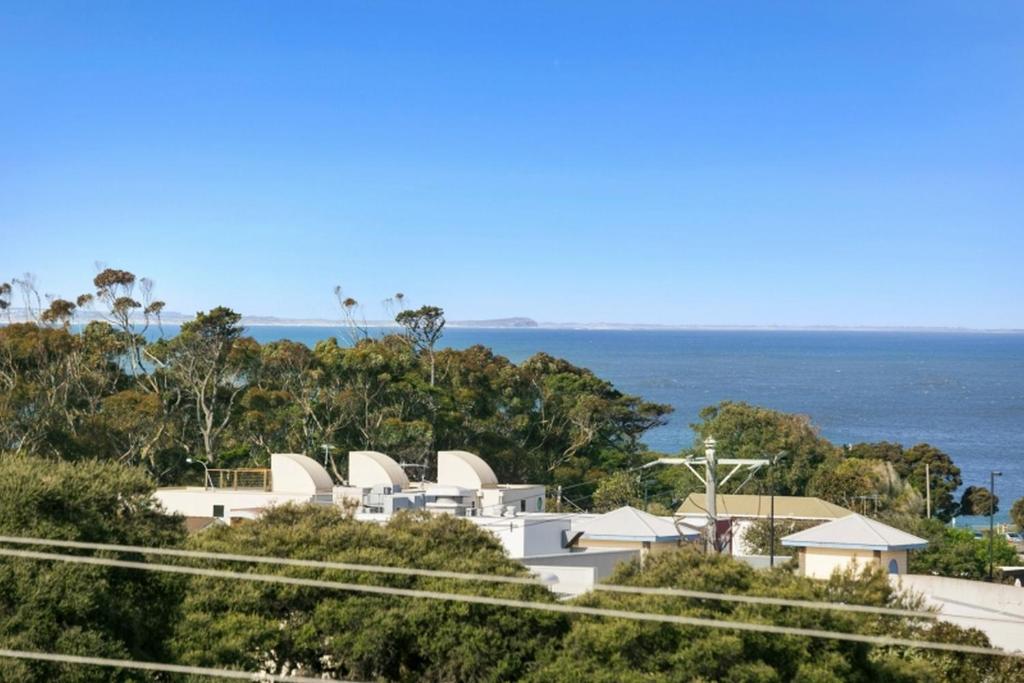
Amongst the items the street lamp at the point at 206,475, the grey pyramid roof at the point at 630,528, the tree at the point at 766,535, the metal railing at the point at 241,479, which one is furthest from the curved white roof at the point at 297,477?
the tree at the point at 766,535

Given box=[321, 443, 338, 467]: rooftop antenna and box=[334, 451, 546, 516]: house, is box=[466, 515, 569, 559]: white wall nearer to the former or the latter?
box=[334, 451, 546, 516]: house

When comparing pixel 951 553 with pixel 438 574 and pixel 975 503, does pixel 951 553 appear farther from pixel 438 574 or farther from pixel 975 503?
pixel 438 574

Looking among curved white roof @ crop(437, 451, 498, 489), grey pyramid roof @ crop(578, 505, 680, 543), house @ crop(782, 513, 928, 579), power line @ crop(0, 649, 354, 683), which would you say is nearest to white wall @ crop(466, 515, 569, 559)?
grey pyramid roof @ crop(578, 505, 680, 543)

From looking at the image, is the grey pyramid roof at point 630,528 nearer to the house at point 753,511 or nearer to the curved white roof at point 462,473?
the house at point 753,511

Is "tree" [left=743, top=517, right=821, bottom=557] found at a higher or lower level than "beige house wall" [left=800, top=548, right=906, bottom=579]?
lower

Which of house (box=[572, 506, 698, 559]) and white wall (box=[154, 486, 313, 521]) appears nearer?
house (box=[572, 506, 698, 559])

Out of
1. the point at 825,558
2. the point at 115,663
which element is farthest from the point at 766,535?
the point at 115,663

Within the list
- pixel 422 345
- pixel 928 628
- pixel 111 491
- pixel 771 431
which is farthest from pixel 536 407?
pixel 111 491
